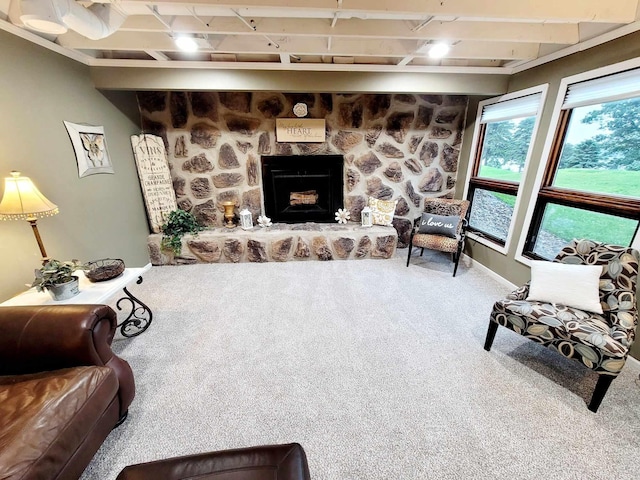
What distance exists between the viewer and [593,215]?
7.03 feet

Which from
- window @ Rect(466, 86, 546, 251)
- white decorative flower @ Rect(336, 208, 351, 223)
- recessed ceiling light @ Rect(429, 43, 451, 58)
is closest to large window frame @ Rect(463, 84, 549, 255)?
window @ Rect(466, 86, 546, 251)

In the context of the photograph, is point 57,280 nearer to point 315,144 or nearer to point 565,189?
point 315,144

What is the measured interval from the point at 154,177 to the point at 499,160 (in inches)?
164

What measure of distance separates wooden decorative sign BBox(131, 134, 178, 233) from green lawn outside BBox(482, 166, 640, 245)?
425 centimetres

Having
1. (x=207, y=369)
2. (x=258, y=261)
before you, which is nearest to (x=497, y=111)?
Answer: (x=258, y=261)

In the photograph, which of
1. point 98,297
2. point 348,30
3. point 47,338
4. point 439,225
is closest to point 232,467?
point 47,338

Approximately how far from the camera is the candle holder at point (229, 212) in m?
3.62

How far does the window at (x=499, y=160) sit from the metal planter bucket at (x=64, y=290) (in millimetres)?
3771

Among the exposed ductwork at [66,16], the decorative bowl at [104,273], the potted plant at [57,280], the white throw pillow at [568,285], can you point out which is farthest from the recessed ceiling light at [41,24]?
the white throw pillow at [568,285]

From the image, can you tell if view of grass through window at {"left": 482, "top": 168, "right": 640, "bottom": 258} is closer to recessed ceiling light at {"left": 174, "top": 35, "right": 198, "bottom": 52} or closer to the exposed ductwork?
recessed ceiling light at {"left": 174, "top": 35, "right": 198, "bottom": 52}

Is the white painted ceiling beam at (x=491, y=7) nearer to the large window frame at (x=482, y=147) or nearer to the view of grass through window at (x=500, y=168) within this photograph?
the large window frame at (x=482, y=147)

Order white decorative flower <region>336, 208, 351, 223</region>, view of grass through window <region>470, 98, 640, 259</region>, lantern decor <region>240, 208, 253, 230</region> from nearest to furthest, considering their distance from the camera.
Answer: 1. view of grass through window <region>470, 98, 640, 259</region>
2. lantern decor <region>240, 208, 253, 230</region>
3. white decorative flower <region>336, 208, 351, 223</region>

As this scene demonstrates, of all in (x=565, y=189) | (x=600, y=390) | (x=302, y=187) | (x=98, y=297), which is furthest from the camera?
(x=302, y=187)

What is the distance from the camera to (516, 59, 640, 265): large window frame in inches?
74.7
